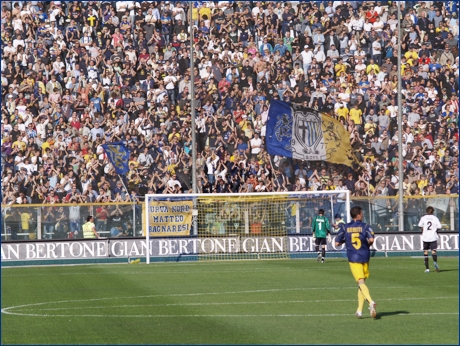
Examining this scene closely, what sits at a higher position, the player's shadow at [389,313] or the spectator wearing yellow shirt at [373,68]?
the spectator wearing yellow shirt at [373,68]

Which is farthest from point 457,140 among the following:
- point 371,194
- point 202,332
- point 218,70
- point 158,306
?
point 202,332

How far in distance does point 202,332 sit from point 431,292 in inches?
293

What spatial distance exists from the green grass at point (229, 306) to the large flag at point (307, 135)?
7.65 meters

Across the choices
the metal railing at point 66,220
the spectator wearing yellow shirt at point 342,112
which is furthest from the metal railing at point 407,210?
the metal railing at point 66,220

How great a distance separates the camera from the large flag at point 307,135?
3753 cm

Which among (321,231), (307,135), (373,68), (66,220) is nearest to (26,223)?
(66,220)

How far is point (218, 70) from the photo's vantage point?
133ft

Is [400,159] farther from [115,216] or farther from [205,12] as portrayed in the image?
[205,12]

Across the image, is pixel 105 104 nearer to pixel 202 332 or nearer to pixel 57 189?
pixel 57 189

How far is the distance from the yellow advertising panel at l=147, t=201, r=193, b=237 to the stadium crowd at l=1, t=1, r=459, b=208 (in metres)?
1.16

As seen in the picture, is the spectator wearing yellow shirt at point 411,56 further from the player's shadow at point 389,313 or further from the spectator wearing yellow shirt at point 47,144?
the player's shadow at point 389,313

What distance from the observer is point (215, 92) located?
131 feet

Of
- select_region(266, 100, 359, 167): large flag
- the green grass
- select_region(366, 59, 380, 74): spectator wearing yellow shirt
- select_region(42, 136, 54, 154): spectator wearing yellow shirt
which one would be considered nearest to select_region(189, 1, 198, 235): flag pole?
select_region(266, 100, 359, 167): large flag

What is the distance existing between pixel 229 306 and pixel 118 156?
18.1m
